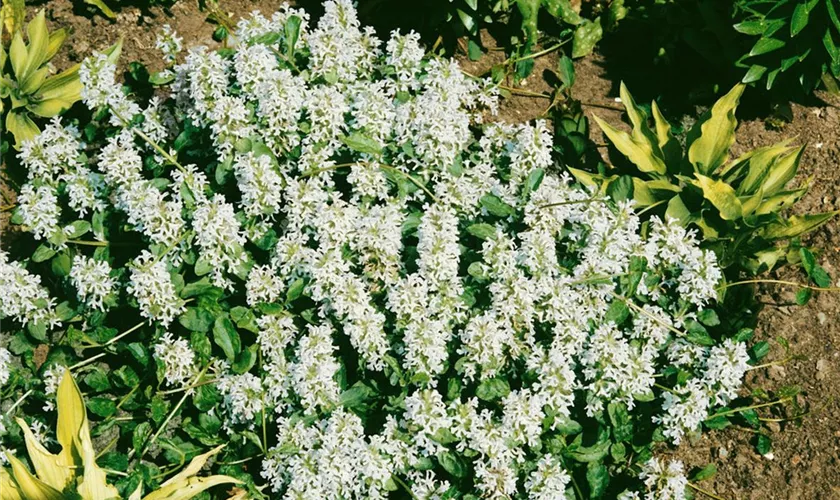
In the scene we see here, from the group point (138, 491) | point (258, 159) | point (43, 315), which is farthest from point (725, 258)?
point (43, 315)

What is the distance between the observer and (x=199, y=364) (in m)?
3.50

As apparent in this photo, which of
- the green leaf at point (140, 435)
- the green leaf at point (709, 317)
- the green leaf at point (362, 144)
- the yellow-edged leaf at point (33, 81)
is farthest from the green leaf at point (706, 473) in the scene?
the yellow-edged leaf at point (33, 81)

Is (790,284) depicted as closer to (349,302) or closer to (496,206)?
(496,206)

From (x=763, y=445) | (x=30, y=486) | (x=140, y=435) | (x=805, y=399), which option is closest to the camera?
(x=30, y=486)

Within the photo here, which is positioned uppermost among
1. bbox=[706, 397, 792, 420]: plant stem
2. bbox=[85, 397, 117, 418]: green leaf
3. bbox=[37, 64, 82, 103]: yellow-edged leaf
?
bbox=[37, 64, 82, 103]: yellow-edged leaf

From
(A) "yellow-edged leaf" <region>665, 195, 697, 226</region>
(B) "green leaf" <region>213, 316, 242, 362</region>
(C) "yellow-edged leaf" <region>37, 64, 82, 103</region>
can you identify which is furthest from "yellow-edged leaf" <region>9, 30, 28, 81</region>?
(A) "yellow-edged leaf" <region>665, 195, 697, 226</region>

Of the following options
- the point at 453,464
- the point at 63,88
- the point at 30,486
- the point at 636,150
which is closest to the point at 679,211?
the point at 636,150

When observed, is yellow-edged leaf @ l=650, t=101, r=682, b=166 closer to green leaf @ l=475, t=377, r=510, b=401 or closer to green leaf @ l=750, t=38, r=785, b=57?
green leaf @ l=750, t=38, r=785, b=57

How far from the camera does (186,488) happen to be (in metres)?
3.21

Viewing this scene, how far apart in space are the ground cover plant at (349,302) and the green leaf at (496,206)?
0.01m

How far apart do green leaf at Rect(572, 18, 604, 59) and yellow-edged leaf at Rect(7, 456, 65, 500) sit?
3.32 meters

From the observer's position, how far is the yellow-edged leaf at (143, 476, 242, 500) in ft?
10.5

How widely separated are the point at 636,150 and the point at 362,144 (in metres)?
1.39

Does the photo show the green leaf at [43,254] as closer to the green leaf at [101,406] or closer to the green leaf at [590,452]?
the green leaf at [101,406]
